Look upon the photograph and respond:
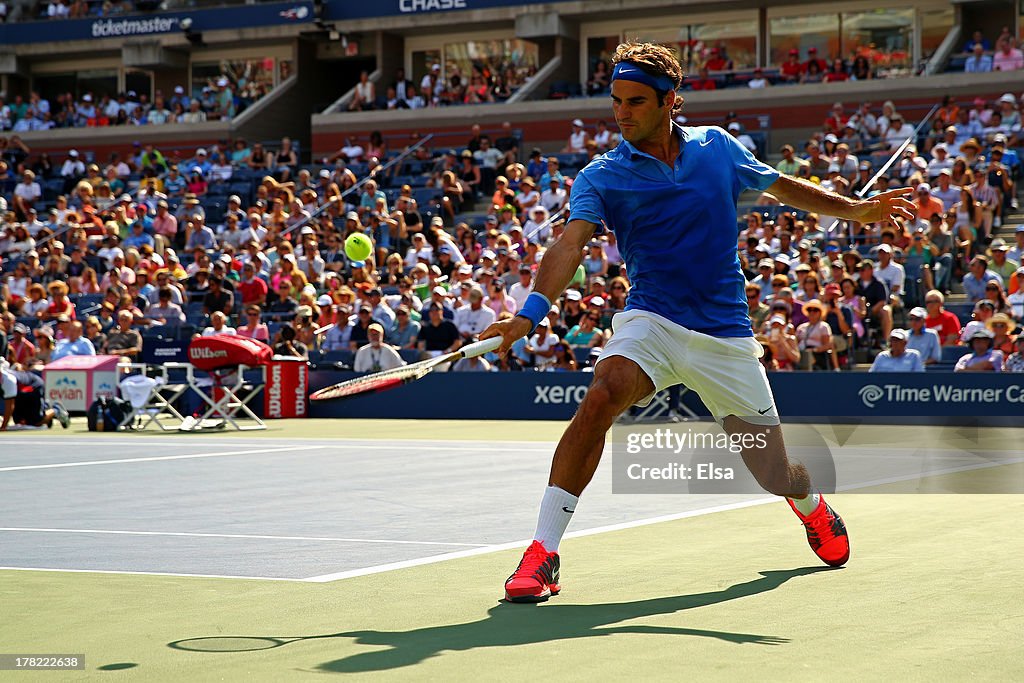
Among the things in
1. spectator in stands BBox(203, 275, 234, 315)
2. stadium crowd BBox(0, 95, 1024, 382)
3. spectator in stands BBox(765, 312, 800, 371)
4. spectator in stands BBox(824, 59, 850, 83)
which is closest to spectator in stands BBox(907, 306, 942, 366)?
stadium crowd BBox(0, 95, 1024, 382)

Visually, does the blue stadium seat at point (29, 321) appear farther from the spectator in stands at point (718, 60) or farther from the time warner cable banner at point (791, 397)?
the spectator in stands at point (718, 60)

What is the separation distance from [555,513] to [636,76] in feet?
5.74

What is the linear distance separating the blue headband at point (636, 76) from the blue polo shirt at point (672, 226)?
22 centimetres

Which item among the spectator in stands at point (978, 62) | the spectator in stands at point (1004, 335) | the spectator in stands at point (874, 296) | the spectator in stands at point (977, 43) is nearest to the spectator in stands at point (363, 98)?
the spectator in stands at point (977, 43)

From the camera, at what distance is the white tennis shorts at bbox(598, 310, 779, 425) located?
18.4ft

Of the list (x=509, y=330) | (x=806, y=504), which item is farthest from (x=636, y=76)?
(x=806, y=504)

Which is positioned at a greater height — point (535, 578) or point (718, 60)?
point (718, 60)

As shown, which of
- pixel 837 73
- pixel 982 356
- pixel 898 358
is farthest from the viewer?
pixel 837 73

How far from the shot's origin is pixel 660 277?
571cm

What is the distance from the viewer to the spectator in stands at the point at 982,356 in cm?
1758

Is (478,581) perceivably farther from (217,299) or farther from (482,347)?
(217,299)

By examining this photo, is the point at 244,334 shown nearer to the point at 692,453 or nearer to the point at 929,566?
the point at 692,453

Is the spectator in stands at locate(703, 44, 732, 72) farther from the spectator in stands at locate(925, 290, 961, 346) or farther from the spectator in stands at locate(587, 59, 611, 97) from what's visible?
the spectator in stands at locate(925, 290, 961, 346)

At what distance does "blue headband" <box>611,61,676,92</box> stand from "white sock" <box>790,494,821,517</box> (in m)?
1.84
